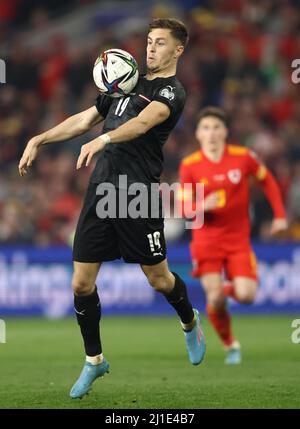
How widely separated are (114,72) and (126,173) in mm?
681

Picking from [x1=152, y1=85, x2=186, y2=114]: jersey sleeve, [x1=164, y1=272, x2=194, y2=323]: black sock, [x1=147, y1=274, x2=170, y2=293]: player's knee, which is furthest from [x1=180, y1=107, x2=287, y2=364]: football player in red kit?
[x1=152, y1=85, x2=186, y2=114]: jersey sleeve

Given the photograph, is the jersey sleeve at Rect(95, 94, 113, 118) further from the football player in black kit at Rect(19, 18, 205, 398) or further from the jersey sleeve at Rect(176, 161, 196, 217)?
the jersey sleeve at Rect(176, 161, 196, 217)

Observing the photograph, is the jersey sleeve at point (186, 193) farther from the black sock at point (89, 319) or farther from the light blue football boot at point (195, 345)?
the black sock at point (89, 319)

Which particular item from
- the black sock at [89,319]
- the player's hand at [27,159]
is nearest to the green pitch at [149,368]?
the black sock at [89,319]

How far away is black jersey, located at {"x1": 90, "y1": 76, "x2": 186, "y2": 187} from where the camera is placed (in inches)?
278

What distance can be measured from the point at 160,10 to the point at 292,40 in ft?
7.88

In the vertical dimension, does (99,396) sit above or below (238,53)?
below

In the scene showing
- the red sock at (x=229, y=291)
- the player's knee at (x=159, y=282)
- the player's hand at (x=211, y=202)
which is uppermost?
the player's hand at (x=211, y=202)

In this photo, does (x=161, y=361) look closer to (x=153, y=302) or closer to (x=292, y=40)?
(x=153, y=302)

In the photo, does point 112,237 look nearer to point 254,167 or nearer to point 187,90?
point 254,167

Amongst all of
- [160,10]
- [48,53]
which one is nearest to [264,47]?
[160,10]

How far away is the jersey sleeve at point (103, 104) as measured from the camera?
7332 mm

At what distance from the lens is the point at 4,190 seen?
53.3 feet

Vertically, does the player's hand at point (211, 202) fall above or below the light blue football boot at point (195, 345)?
above
